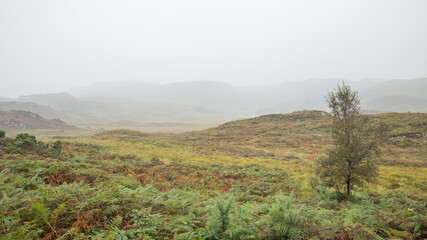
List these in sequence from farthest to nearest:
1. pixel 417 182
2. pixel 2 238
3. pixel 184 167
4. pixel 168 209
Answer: pixel 184 167
pixel 417 182
pixel 168 209
pixel 2 238

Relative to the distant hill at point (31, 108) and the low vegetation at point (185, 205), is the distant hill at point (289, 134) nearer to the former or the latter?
the low vegetation at point (185, 205)

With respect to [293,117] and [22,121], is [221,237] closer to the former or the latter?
[293,117]

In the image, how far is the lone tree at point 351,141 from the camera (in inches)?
432

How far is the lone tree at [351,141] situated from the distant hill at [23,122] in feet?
394

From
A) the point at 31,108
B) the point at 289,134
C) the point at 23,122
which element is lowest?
the point at 289,134

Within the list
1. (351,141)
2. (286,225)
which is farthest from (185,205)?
(351,141)

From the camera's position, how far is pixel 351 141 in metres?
11.3

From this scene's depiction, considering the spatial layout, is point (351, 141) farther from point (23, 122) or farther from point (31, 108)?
point (31, 108)

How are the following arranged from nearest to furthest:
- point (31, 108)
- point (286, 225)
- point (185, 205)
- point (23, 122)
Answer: point (286, 225)
point (185, 205)
point (23, 122)
point (31, 108)

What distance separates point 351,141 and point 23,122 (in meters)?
128

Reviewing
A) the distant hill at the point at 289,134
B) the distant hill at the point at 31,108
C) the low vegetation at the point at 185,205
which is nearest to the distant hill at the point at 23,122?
the distant hill at the point at 31,108

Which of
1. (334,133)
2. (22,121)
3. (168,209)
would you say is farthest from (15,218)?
(22,121)

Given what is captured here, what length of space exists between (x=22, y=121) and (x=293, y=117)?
12353cm

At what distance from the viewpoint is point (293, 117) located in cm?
7125
